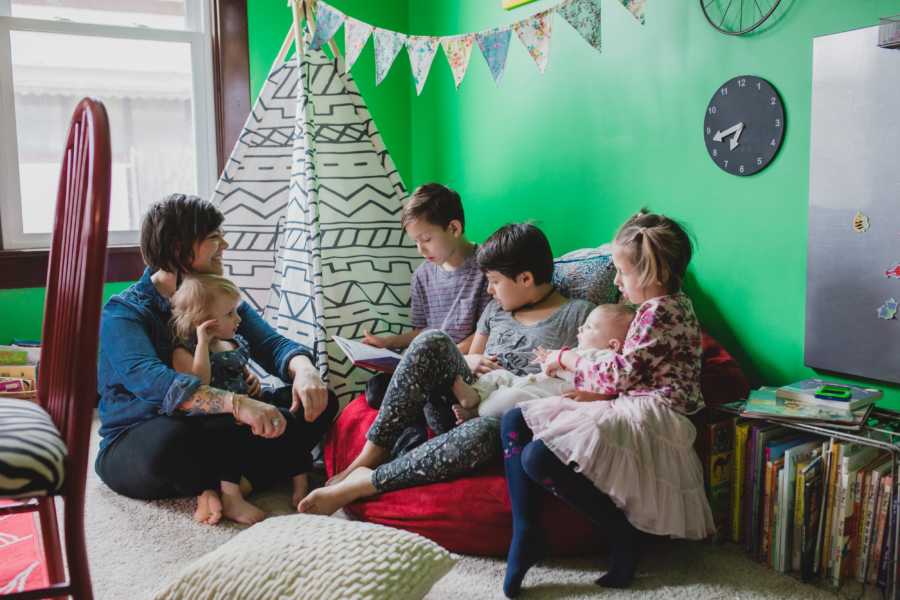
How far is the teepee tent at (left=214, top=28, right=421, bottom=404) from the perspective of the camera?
2.65 metres

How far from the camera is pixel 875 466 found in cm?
172

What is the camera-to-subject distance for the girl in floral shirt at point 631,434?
5.71 feet

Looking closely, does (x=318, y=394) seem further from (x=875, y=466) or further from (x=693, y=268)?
(x=875, y=466)

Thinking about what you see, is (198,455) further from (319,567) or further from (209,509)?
(319,567)

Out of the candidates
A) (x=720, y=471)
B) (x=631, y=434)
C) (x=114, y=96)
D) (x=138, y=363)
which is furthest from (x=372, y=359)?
(x=114, y=96)

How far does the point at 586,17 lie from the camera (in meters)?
2.33

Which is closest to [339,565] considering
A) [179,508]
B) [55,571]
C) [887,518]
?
[55,571]

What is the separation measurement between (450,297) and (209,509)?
968mm

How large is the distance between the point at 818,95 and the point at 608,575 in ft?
4.02

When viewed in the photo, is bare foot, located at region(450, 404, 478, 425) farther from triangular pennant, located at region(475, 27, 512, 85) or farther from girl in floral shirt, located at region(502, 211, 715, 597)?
triangular pennant, located at region(475, 27, 512, 85)

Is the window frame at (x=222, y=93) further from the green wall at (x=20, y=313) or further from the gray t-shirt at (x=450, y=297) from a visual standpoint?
the gray t-shirt at (x=450, y=297)

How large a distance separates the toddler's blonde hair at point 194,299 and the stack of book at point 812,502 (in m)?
1.32

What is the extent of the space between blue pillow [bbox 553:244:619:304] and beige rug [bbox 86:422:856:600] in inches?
27.6

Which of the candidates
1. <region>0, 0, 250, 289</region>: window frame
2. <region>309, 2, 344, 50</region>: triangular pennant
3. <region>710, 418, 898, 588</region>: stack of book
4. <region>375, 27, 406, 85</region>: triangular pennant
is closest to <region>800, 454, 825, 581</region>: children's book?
<region>710, 418, 898, 588</region>: stack of book
